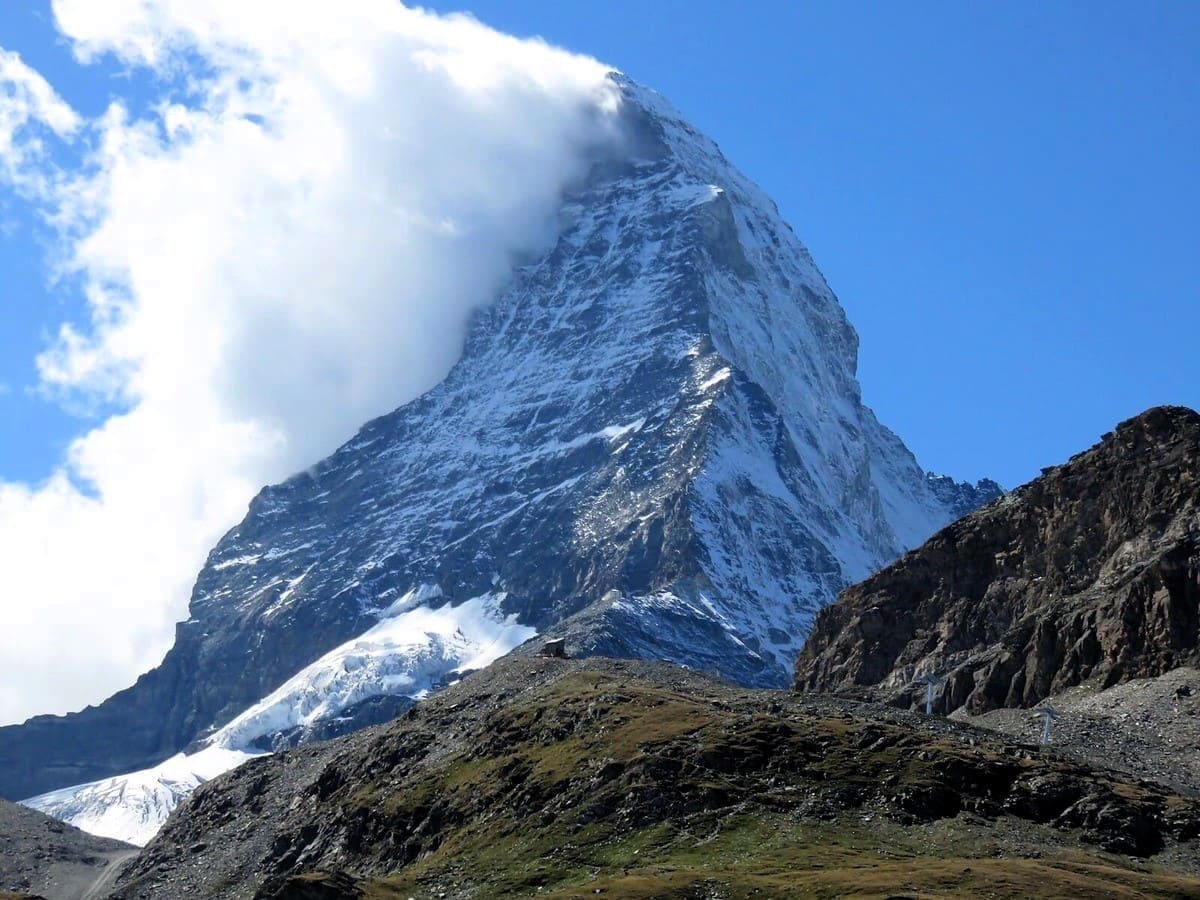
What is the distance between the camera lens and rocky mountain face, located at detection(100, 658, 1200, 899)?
116875 mm

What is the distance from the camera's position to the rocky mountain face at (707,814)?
11688 centimetres

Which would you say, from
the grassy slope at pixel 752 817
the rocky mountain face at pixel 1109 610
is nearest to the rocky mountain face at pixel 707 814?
the grassy slope at pixel 752 817

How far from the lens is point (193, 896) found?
16688 cm

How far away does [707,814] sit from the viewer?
131 m

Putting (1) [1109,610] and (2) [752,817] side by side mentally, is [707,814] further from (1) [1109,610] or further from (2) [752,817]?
(1) [1109,610]

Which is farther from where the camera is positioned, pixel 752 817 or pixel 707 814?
pixel 707 814

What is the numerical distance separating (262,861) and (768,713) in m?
44.5

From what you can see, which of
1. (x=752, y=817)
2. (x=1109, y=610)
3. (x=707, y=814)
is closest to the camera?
(x=752, y=817)

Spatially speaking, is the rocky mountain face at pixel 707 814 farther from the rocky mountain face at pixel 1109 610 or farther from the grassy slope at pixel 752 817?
the rocky mountain face at pixel 1109 610

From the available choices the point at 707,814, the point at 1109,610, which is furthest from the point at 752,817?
the point at 1109,610

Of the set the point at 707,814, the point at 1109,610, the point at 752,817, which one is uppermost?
the point at 1109,610

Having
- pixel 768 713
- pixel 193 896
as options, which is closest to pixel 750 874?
pixel 768 713

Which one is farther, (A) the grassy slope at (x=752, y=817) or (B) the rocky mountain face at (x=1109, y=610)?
(B) the rocky mountain face at (x=1109, y=610)

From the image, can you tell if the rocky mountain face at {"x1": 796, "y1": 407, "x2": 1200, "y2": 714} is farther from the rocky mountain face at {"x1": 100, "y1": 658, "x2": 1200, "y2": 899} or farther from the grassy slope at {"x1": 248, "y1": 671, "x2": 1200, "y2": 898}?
the grassy slope at {"x1": 248, "y1": 671, "x2": 1200, "y2": 898}
